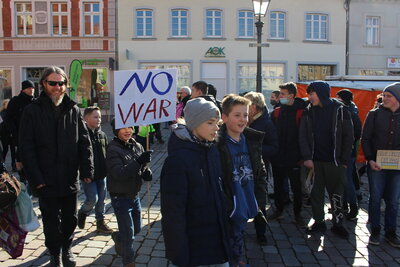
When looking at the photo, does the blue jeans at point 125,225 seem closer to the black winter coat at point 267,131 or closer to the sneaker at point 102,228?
the sneaker at point 102,228

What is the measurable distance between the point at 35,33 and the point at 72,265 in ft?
69.2

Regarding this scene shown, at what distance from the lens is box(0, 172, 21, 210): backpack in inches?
129

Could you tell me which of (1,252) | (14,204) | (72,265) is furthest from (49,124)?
(1,252)

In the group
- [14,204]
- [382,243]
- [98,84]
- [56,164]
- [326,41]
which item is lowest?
[382,243]

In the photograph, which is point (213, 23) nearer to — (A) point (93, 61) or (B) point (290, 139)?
(A) point (93, 61)

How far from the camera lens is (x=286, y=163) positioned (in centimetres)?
516

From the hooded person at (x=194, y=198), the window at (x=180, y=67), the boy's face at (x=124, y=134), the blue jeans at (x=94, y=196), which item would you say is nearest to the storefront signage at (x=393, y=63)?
the window at (x=180, y=67)

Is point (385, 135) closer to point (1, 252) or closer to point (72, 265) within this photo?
point (72, 265)

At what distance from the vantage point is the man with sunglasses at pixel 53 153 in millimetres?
3443

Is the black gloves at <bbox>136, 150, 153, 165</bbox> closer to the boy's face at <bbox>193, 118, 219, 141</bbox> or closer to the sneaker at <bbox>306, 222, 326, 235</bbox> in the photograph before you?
the boy's face at <bbox>193, 118, 219, 141</bbox>

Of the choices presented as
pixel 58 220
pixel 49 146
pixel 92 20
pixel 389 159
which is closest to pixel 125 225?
pixel 58 220

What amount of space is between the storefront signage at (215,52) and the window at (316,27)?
5.27m

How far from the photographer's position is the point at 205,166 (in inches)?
101

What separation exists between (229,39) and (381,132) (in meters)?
18.3
